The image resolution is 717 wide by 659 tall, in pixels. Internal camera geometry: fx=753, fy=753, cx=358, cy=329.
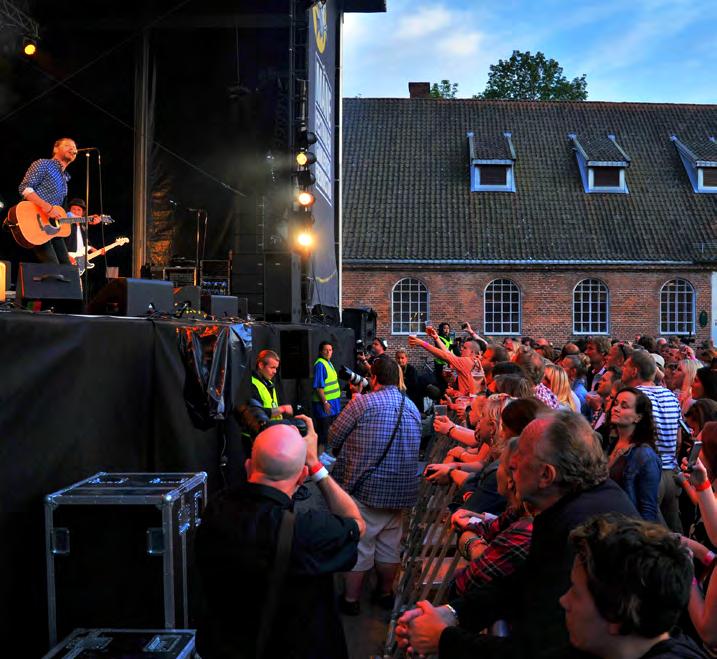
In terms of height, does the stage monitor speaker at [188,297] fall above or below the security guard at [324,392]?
above

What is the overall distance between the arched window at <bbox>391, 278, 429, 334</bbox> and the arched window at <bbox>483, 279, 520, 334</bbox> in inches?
91.7

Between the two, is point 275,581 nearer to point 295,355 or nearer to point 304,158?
point 295,355

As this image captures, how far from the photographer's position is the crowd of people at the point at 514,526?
183 cm

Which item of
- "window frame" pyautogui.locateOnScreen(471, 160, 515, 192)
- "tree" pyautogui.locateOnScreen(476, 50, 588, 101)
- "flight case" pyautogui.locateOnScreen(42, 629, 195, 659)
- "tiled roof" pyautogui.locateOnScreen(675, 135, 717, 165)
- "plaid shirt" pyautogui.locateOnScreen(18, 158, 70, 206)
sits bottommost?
"flight case" pyautogui.locateOnScreen(42, 629, 195, 659)

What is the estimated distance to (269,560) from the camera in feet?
9.29

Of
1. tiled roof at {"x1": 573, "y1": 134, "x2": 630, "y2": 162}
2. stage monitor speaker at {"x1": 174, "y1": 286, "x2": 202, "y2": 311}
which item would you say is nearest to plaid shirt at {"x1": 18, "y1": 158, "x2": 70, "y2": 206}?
stage monitor speaker at {"x1": 174, "y1": 286, "x2": 202, "y2": 311}

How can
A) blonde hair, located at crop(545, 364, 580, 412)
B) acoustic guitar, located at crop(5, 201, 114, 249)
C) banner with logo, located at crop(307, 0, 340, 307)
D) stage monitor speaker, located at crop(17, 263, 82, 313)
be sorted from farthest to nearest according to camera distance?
banner with logo, located at crop(307, 0, 340, 307), acoustic guitar, located at crop(5, 201, 114, 249), blonde hair, located at crop(545, 364, 580, 412), stage monitor speaker, located at crop(17, 263, 82, 313)

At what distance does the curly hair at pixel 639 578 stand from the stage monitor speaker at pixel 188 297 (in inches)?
244

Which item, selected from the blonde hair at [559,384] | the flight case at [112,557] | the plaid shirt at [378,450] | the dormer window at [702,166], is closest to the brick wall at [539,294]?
the dormer window at [702,166]

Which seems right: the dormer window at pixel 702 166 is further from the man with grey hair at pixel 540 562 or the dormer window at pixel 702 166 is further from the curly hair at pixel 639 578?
the curly hair at pixel 639 578

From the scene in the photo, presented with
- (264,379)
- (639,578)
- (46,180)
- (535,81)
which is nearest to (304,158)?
(46,180)

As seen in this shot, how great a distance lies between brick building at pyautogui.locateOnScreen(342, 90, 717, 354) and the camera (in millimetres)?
27672

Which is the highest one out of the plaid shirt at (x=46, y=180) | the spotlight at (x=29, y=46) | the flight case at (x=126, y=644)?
the spotlight at (x=29, y=46)

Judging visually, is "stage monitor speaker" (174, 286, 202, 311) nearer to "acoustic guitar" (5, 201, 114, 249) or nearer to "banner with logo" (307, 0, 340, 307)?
"acoustic guitar" (5, 201, 114, 249)
